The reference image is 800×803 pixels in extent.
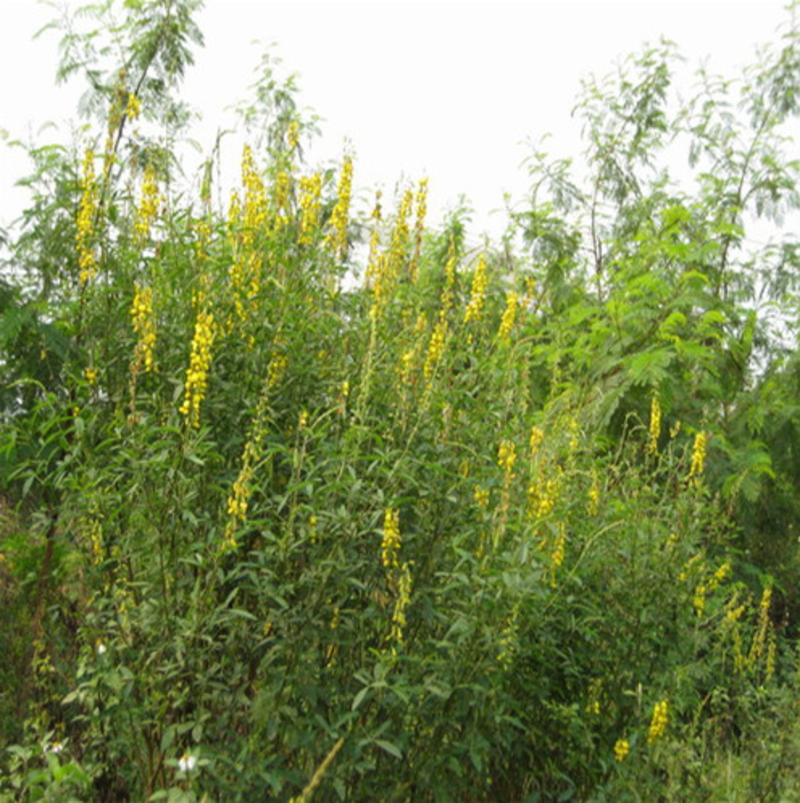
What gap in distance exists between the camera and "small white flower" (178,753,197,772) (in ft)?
8.16

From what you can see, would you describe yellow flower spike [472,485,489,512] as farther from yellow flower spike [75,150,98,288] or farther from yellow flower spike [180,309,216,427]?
yellow flower spike [75,150,98,288]

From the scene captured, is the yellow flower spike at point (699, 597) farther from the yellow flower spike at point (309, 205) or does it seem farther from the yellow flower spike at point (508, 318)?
the yellow flower spike at point (309, 205)

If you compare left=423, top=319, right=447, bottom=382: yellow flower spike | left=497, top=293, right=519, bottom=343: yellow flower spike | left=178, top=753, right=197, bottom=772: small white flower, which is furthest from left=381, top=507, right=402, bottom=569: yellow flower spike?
left=497, top=293, right=519, bottom=343: yellow flower spike

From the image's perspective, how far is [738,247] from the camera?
9.28 metres

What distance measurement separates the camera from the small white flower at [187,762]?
8.16 feet

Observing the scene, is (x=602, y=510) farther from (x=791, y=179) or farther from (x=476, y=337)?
(x=791, y=179)

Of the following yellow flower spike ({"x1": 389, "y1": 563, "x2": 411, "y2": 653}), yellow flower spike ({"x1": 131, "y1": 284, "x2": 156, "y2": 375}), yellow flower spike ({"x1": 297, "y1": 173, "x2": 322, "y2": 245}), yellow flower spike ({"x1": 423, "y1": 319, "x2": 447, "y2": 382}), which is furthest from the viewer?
yellow flower spike ({"x1": 297, "y1": 173, "x2": 322, "y2": 245})

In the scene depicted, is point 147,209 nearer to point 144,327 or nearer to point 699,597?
point 144,327

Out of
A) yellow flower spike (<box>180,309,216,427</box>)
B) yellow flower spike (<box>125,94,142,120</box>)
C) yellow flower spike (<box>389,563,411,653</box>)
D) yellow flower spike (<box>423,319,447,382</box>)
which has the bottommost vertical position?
yellow flower spike (<box>389,563,411,653</box>)

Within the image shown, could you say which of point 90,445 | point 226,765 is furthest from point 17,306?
point 226,765

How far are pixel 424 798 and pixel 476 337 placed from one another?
1.80 m

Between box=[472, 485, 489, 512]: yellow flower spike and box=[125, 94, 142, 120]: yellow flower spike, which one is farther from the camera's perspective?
box=[125, 94, 142, 120]: yellow flower spike

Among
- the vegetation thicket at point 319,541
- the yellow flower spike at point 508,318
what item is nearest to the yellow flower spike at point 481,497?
the vegetation thicket at point 319,541

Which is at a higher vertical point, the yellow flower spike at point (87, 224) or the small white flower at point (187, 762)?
the yellow flower spike at point (87, 224)
